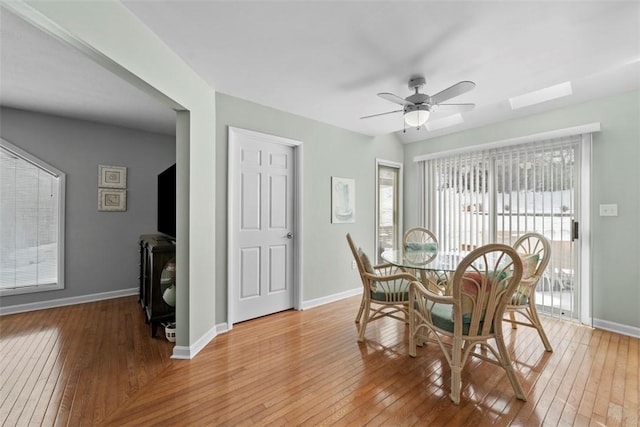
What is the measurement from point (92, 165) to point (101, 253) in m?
1.26

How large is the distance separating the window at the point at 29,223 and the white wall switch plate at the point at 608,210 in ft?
21.4

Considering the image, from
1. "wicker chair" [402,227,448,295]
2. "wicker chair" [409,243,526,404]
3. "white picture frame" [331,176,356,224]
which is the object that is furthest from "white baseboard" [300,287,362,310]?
"wicker chair" [409,243,526,404]

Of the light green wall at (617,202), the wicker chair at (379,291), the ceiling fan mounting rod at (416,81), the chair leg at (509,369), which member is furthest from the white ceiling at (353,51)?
the chair leg at (509,369)

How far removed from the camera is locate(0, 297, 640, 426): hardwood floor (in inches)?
68.9

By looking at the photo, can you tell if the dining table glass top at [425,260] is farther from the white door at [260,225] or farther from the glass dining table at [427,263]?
the white door at [260,225]

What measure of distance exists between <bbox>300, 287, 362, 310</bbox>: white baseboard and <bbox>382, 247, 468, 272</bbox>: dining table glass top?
1256 mm

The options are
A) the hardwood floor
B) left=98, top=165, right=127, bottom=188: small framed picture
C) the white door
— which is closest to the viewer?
the hardwood floor

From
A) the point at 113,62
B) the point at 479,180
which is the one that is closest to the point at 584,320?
the point at 479,180

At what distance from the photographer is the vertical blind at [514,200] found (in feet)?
10.9

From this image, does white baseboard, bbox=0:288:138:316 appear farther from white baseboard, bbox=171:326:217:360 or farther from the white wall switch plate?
Answer: the white wall switch plate

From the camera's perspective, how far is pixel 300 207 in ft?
12.1

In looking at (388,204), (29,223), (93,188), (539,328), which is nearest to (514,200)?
(539,328)

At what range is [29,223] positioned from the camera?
3.72 meters

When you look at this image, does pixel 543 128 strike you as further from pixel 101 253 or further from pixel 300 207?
pixel 101 253
